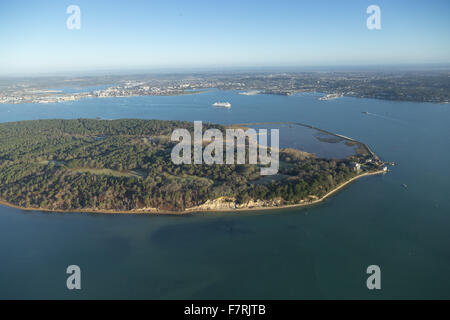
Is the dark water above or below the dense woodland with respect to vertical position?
below

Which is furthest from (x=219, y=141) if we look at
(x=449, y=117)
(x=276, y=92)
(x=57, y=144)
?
(x=276, y=92)

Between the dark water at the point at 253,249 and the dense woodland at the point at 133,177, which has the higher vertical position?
the dense woodland at the point at 133,177

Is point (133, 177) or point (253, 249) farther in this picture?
point (133, 177)

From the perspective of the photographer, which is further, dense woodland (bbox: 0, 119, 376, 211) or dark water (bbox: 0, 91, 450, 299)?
dense woodland (bbox: 0, 119, 376, 211)

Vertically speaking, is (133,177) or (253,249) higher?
(133,177)

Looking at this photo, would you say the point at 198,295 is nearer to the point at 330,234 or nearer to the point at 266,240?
the point at 266,240
